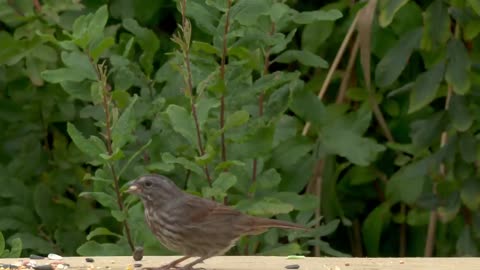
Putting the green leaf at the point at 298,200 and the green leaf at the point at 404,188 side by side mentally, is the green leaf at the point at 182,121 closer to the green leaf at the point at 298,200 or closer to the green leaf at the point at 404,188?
the green leaf at the point at 298,200

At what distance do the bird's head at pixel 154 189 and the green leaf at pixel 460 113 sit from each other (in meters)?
1.13

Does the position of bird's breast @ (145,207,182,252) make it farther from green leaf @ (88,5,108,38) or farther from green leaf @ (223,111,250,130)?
green leaf @ (88,5,108,38)

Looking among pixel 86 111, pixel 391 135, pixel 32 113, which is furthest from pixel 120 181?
pixel 391 135

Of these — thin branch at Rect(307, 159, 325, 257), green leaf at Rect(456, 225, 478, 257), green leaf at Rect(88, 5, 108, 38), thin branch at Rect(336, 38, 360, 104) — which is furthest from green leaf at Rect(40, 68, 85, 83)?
green leaf at Rect(456, 225, 478, 257)

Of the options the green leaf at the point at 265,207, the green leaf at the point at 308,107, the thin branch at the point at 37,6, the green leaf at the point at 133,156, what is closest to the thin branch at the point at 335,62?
the green leaf at the point at 308,107

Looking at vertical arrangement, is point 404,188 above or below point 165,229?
below

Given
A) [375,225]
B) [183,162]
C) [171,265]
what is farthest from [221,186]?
[375,225]

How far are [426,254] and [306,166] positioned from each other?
2.01ft

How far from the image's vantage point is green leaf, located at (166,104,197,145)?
5.21m

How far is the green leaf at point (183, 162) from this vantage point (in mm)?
5215

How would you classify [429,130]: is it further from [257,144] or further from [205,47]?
[205,47]

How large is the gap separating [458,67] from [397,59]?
0.84 feet

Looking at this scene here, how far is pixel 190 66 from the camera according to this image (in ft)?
17.4

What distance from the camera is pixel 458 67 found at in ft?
18.4
